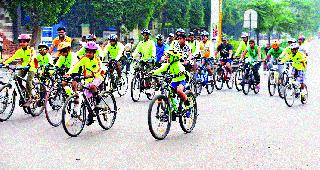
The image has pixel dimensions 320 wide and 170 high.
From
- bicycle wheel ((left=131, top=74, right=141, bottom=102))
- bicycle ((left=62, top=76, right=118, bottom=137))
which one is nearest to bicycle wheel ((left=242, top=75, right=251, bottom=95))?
bicycle wheel ((left=131, top=74, right=141, bottom=102))

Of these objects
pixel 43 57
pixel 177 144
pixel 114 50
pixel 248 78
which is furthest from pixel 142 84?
pixel 177 144

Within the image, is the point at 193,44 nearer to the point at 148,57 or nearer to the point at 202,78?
the point at 202,78

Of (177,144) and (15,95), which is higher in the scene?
(15,95)

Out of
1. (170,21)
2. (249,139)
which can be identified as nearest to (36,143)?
(249,139)

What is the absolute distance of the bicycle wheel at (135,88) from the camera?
15.0m

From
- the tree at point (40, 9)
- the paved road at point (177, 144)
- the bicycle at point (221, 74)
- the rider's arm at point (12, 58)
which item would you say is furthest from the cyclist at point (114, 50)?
the tree at point (40, 9)

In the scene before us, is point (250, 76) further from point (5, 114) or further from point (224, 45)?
point (5, 114)

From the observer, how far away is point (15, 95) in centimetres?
1123

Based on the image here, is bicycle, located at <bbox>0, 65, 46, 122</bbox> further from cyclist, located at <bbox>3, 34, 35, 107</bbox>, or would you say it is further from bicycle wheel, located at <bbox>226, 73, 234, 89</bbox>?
bicycle wheel, located at <bbox>226, 73, 234, 89</bbox>

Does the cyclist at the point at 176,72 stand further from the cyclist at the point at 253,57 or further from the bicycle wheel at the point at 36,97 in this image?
the cyclist at the point at 253,57

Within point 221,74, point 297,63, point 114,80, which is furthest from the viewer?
point 221,74

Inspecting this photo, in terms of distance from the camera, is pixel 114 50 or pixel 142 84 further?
pixel 114 50

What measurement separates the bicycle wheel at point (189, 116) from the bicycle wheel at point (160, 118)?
46 centimetres

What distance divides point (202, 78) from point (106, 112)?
285 inches
